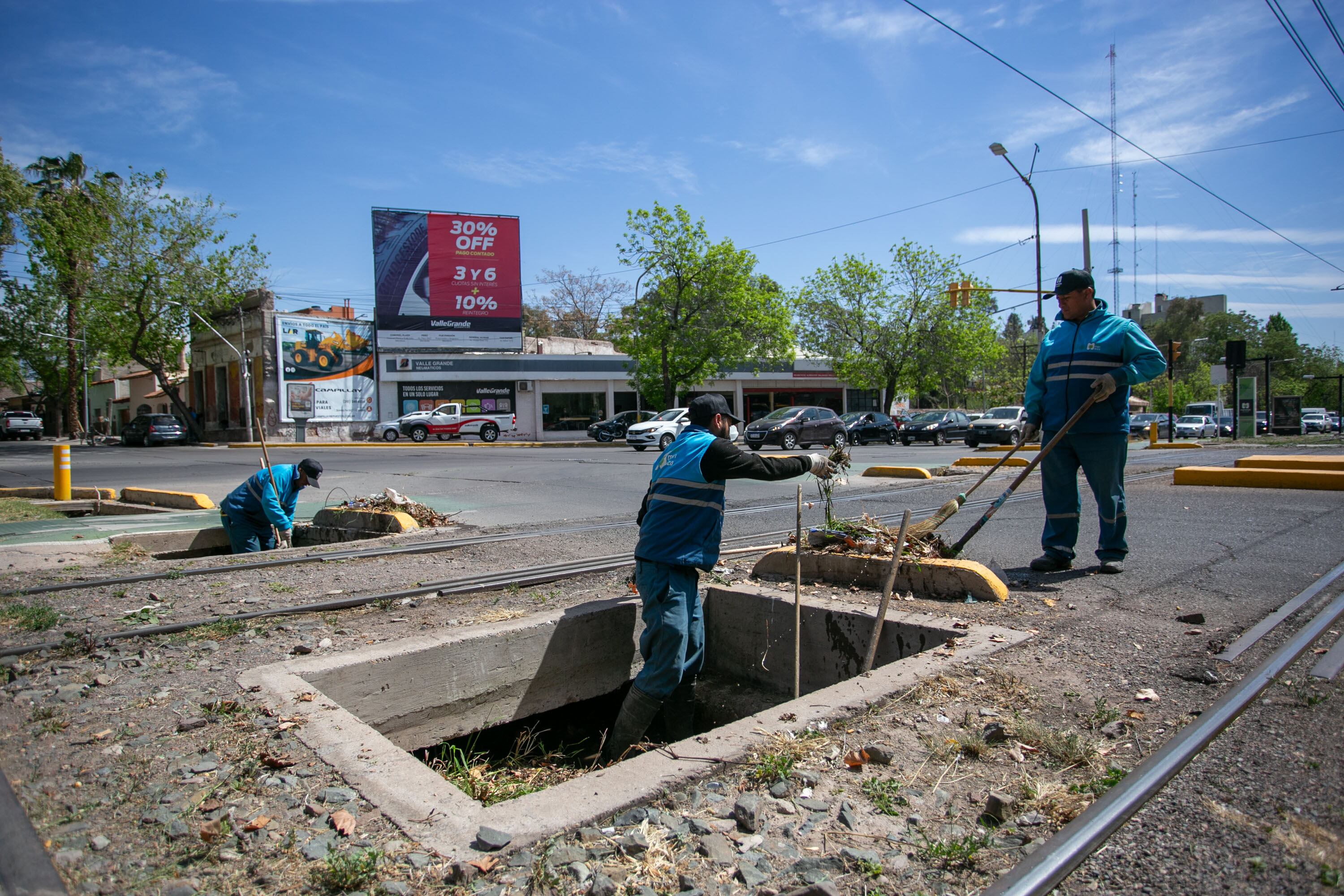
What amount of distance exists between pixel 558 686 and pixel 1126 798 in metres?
3.17

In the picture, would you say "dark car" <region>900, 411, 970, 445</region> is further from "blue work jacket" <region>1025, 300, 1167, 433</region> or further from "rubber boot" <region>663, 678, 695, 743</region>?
"rubber boot" <region>663, 678, 695, 743</region>

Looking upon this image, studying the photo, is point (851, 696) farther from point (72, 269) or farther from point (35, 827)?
point (72, 269)

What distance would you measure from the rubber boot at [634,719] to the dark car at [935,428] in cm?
2980

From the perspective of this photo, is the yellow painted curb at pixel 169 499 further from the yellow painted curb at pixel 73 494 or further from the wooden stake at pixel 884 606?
the wooden stake at pixel 884 606

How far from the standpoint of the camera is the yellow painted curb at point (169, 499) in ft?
36.5

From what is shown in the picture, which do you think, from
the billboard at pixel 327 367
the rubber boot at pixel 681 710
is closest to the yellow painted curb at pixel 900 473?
the rubber boot at pixel 681 710

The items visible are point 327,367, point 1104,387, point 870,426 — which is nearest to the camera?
point 1104,387

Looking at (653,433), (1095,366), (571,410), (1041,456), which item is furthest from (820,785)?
(571,410)

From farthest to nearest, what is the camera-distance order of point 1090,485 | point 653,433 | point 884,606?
point 653,433
point 1090,485
point 884,606

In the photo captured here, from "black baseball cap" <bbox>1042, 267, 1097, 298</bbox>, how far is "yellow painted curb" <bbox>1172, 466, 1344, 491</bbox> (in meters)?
6.44

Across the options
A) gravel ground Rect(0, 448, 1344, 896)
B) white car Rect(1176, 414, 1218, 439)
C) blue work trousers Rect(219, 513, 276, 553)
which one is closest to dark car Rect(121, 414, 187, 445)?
blue work trousers Rect(219, 513, 276, 553)

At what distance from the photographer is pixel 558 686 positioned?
15.5 ft

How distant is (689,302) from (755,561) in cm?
2816

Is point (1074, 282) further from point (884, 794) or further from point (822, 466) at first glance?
point (884, 794)
